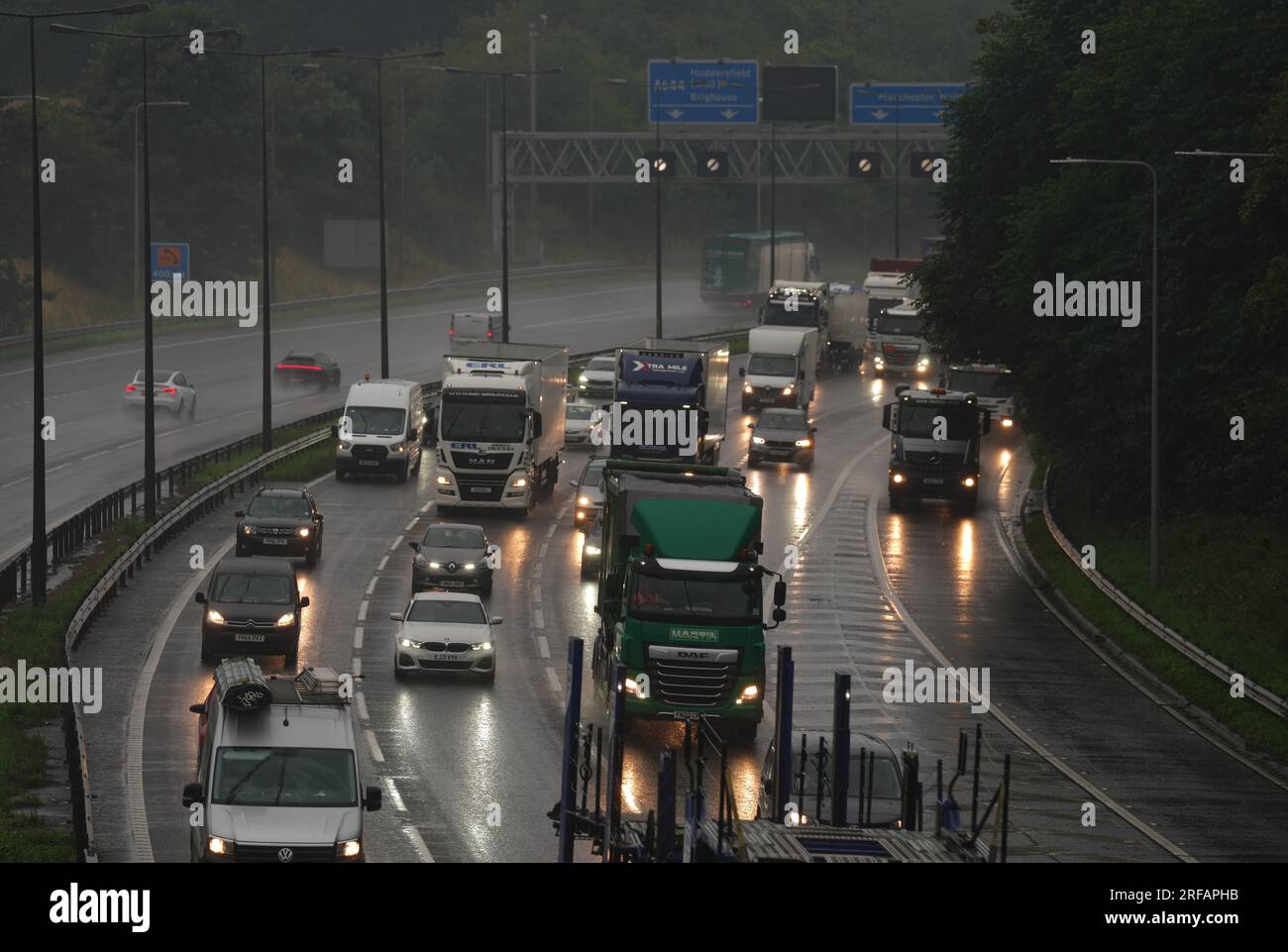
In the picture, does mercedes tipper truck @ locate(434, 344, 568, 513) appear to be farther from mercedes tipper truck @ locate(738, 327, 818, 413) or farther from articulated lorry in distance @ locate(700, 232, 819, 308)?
articulated lorry in distance @ locate(700, 232, 819, 308)

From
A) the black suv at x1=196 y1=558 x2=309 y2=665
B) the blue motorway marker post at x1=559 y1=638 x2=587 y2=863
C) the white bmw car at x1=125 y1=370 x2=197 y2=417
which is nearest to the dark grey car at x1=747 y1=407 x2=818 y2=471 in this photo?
the white bmw car at x1=125 y1=370 x2=197 y2=417

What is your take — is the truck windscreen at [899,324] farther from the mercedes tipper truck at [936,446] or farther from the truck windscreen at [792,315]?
the mercedes tipper truck at [936,446]

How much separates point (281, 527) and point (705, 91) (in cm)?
6572

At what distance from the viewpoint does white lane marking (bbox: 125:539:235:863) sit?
26.2 m

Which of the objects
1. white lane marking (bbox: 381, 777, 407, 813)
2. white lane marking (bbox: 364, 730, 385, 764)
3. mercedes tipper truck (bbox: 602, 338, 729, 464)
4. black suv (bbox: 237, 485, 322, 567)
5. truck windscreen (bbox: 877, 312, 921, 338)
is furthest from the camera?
truck windscreen (bbox: 877, 312, 921, 338)

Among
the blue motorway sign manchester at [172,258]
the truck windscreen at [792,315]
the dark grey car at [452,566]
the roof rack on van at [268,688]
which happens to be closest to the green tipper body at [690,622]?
the roof rack on van at [268,688]

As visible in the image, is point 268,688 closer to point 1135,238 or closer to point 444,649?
point 444,649

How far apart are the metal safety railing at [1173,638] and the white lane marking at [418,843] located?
14.9 metres

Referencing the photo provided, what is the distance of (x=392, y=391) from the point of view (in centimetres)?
5991

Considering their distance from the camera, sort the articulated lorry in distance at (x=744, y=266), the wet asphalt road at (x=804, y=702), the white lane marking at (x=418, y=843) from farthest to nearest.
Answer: the articulated lorry in distance at (x=744, y=266) < the wet asphalt road at (x=804, y=702) < the white lane marking at (x=418, y=843)

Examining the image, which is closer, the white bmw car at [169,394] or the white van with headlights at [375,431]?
the white van with headlights at [375,431]

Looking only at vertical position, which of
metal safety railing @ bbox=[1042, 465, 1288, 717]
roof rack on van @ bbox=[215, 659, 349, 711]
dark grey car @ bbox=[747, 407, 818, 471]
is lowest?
metal safety railing @ bbox=[1042, 465, 1288, 717]

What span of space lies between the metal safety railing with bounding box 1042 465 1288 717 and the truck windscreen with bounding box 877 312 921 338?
36300 millimetres

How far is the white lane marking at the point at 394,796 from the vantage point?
27.9 m
